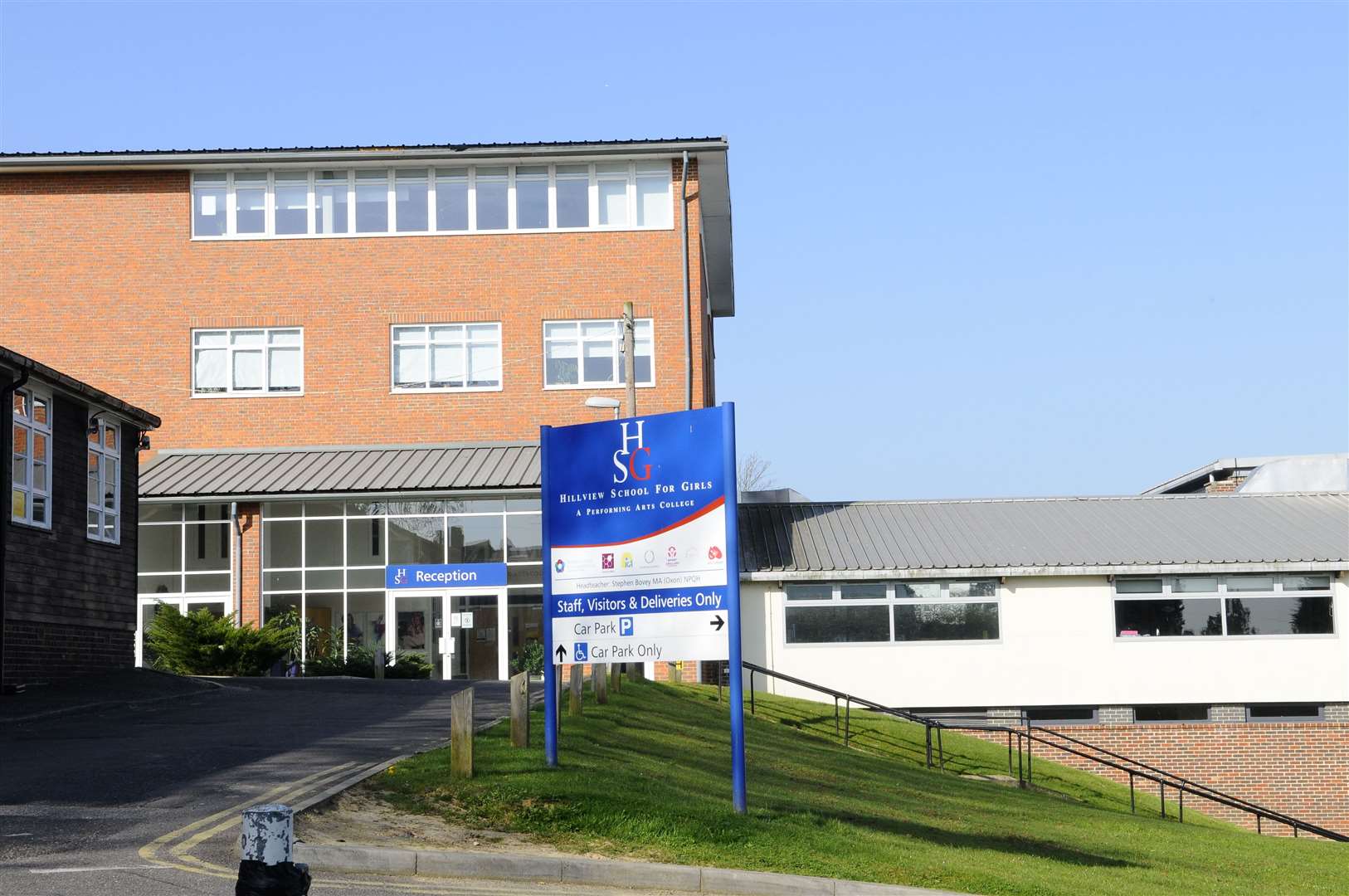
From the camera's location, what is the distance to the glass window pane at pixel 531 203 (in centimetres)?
3491

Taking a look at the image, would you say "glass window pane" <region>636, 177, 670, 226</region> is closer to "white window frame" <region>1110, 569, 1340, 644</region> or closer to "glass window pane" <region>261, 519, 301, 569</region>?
"glass window pane" <region>261, 519, 301, 569</region>

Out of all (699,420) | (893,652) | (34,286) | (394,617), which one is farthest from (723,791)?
(34,286)

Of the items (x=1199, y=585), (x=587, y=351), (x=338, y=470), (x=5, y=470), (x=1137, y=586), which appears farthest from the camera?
(x=587, y=351)

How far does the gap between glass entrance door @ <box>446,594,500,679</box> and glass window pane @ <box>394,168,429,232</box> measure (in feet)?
27.8

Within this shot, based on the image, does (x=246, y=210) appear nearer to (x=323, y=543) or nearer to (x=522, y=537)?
(x=323, y=543)

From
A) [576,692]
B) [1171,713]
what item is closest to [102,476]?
[576,692]

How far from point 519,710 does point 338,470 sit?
19939mm

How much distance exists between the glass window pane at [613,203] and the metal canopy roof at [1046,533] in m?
7.09

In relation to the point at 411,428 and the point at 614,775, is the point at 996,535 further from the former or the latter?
the point at 614,775

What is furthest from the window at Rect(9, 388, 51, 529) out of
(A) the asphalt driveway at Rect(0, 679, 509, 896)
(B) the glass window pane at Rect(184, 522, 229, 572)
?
(B) the glass window pane at Rect(184, 522, 229, 572)

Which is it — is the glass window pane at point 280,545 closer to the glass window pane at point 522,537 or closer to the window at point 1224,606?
the glass window pane at point 522,537

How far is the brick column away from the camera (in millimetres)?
32875

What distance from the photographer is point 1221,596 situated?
31.1m

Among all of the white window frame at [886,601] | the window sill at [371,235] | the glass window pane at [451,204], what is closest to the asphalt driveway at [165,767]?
the white window frame at [886,601]
